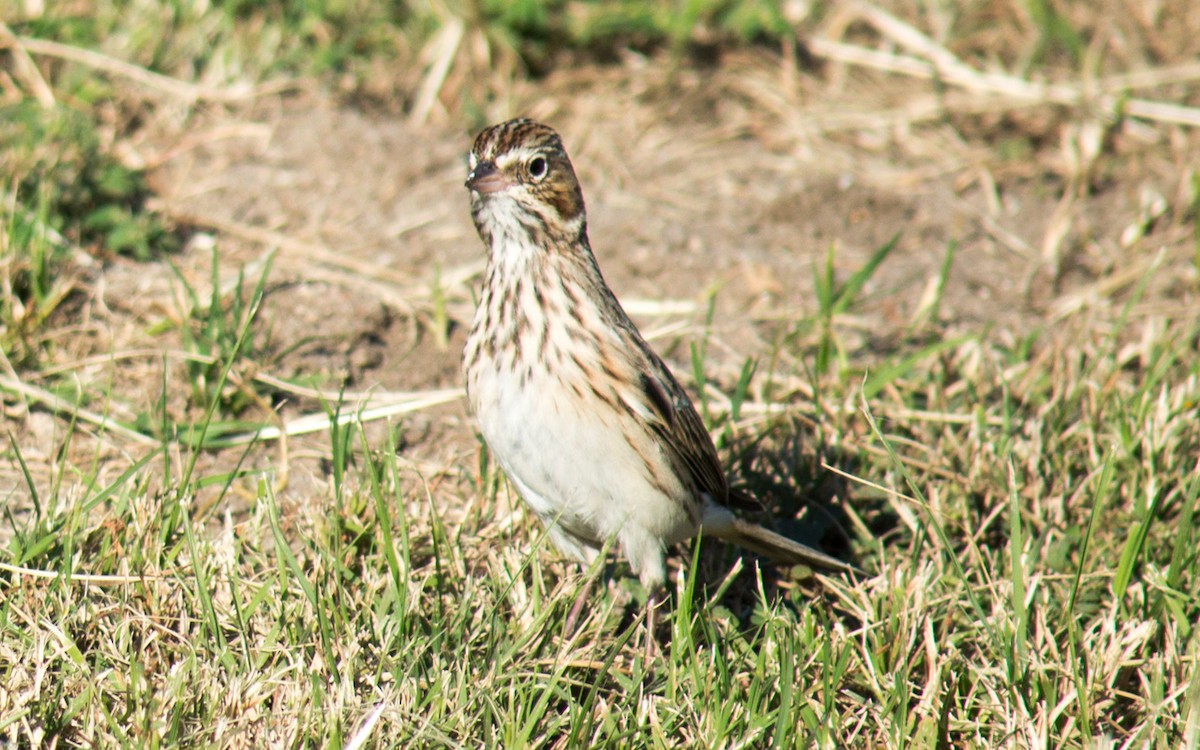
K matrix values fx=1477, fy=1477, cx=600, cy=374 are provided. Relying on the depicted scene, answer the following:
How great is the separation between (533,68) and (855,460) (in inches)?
137

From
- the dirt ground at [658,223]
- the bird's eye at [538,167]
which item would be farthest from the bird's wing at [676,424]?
the dirt ground at [658,223]

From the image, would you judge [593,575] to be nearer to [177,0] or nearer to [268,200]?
[268,200]

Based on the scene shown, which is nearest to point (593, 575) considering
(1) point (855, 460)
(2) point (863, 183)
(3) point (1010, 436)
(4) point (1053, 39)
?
(1) point (855, 460)

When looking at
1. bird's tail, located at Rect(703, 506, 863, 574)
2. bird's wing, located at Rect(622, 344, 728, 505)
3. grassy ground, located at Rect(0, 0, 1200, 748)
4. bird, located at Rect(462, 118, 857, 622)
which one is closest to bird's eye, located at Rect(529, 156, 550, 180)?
bird, located at Rect(462, 118, 857, 622)

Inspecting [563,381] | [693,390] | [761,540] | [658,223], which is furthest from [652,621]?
[658,223]

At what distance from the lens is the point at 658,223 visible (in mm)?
6961

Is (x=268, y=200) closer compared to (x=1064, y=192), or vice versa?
(x=268, y=200)

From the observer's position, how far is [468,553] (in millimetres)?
4691

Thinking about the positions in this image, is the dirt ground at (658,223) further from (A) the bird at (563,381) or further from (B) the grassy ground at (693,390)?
(A) the bird at (563,381)

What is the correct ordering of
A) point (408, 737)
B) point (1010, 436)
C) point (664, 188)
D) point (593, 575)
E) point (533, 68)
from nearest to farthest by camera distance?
point (408, 737), point (593, 575), point (1010, 436), point (664, 188), point (533, 68)

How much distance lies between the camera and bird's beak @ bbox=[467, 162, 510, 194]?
4301 millimetres

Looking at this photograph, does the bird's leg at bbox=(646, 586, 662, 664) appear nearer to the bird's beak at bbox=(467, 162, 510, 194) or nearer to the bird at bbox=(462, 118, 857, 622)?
the bird at bbox=(462, 118, 857, 622)

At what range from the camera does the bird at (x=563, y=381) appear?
4.25 metres

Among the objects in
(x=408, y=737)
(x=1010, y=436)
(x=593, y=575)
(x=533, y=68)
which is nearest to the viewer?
(x=408, y=737)
